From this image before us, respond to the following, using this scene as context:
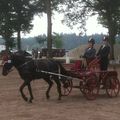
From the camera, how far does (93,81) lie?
16844 mm

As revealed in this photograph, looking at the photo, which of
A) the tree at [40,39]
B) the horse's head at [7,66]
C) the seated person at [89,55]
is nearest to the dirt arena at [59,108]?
the horse's head at [7,66]

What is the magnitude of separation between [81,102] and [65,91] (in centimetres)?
216

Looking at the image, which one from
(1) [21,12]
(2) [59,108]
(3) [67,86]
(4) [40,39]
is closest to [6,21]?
(1) [21,12]

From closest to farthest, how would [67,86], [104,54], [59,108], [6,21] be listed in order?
[59,108] < [67,86] < [104,54] < [6,21]

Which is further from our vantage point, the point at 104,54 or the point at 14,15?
the point at 14,15

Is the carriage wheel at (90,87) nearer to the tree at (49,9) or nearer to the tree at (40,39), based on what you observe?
the tree at (49,9)

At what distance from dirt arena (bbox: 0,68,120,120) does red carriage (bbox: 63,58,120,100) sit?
273mm

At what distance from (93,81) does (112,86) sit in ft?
3.24

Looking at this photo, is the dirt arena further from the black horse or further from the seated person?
the seated person

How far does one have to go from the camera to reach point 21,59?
1636 cm

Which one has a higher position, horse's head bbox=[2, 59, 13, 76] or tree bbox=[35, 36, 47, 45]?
tree bbox=[35, 36, 47, 45]

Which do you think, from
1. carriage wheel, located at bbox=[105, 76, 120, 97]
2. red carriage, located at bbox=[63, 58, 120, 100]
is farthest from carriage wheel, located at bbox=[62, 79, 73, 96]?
carriage wheel, located at bbox=[105, 76, 120, 97]

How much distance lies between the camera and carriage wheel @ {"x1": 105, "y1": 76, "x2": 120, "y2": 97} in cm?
1739

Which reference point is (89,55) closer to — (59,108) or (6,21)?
(59,108)
